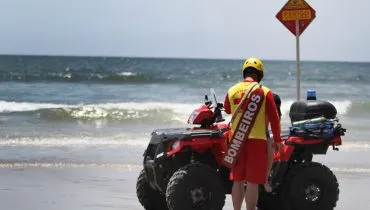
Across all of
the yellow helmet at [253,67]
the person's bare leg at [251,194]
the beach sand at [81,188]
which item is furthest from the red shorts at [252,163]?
the beach sand at [81,188]

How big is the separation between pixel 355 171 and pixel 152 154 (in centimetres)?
495

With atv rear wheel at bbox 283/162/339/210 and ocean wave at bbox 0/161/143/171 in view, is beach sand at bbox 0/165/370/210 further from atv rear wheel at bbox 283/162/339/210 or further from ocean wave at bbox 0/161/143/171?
atv rear wheel at bbox 283/162/339/210

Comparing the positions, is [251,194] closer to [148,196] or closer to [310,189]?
[310,189]

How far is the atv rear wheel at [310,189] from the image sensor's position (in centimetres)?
712

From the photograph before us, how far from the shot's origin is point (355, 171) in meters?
11.2

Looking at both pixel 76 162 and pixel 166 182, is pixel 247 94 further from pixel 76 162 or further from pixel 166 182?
pixel 76 162

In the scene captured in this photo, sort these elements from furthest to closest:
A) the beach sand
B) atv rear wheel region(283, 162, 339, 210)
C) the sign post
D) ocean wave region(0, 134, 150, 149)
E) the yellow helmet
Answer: ocean wave region(0, 134, 150, 149), the sign post, the beach sand, atv rear wheel region(283, 162, 339, 210), the yellow helmet

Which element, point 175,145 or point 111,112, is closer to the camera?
point 175,145

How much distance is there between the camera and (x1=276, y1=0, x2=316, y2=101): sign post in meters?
9.30

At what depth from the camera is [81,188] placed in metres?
9.34

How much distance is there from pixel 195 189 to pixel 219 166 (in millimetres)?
390

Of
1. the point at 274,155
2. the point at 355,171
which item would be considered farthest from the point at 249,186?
the point at 355,171

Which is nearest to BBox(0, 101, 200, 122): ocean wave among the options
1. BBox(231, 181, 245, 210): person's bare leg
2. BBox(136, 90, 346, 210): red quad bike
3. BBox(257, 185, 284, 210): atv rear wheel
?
BBox(257, 185, 284, 210): atv rear wheel

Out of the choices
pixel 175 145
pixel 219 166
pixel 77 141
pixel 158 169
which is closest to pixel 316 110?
pixel 219 166
